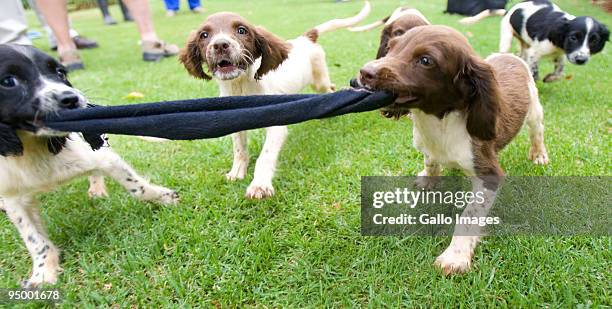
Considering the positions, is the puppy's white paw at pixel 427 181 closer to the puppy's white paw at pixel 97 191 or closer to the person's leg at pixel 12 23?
the puppy's white paw at pixel 97 191

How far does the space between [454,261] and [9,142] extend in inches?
86.8

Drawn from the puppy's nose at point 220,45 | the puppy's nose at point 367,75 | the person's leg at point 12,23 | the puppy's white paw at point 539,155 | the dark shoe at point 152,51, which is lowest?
the dark shoe at point 152,51

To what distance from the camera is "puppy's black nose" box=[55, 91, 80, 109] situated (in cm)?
190

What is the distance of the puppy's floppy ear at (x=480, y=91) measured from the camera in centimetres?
191

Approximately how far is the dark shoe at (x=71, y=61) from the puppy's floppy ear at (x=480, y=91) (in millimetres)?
6859

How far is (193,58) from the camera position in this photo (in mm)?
3162

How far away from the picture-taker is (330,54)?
704 cm

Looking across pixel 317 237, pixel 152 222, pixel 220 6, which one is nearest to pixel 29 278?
pixel 152 222

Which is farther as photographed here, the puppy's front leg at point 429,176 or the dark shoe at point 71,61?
the dark shoe at point 71,61

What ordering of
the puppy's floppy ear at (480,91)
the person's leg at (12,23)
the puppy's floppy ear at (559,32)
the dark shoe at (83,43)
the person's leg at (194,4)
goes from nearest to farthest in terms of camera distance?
the puppy's floppy ear at (480,91) → the person's leg at (12,23) → the puppy's floppy ear at (559,32) → the dark shoe at (83,43) → the person's leg at (194,4)

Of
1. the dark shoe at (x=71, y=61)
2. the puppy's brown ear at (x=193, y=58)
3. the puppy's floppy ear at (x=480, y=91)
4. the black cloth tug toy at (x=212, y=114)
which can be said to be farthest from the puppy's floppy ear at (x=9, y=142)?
the dark shoe at (x=71, y=61)

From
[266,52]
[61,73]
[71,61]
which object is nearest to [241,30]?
[266,52]

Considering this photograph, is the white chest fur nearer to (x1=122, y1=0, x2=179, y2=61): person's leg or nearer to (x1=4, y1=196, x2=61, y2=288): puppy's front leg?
(x1=4, y1=196, x2=61, y2=288): puppy's front leg

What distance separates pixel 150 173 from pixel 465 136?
2.48 meters
